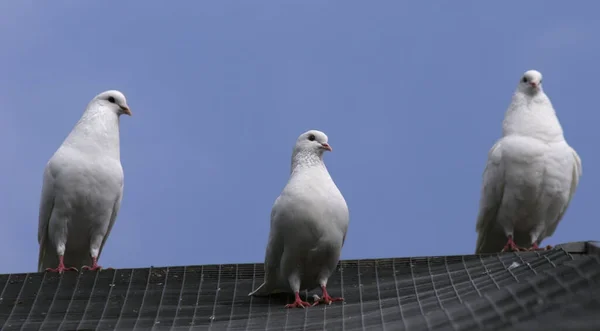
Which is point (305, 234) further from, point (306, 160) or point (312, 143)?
point (312, 143)

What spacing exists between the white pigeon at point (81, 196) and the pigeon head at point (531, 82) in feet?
17.0

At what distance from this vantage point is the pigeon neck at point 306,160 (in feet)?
43.1

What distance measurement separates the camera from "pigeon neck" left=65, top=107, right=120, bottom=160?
617 inches

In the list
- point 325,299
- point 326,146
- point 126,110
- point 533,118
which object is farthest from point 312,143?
point 126,110

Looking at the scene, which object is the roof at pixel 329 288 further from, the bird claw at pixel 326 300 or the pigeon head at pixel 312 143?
the pigeon head at pixel 312 143

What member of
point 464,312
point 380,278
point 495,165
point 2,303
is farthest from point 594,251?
point 2,303

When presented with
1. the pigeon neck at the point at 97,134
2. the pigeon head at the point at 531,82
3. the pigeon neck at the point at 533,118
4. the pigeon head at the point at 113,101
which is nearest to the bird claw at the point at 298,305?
the pigeon neck at the point at 97,134

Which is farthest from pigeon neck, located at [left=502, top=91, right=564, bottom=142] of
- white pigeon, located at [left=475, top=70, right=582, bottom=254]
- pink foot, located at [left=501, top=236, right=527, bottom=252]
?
pink foot, located at [left=501, top=236, right=527, bottom=252]

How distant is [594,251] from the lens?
11.5 metres

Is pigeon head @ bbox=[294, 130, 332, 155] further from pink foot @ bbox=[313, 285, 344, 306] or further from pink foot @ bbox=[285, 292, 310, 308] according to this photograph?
pink foot @ bbox=[285, 292, 310, 308]

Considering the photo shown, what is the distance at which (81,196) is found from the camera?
1541 centimetres

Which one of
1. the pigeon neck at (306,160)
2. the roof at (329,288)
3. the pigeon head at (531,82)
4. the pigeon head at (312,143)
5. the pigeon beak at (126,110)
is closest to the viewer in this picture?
the roof at (329,288)

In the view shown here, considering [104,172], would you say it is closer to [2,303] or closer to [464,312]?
[2,303]

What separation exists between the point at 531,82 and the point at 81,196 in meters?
5.82
